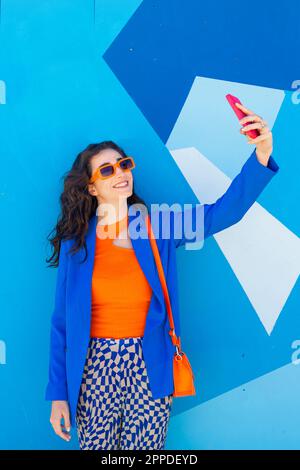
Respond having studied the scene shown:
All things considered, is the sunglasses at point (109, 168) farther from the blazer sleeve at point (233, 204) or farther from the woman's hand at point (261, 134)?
the woman's hand at point (261, 134)

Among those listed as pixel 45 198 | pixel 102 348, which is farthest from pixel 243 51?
pixel 102 348

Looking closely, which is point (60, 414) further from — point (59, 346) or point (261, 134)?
point (261, 134)

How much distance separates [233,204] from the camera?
171 centimetres

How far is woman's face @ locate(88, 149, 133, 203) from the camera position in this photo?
175 cm

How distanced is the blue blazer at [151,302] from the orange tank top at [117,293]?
0.03 metres

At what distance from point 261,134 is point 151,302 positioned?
0.64 m

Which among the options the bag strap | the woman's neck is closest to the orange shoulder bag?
the bag strap

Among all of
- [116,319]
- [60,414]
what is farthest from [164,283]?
[60,414]

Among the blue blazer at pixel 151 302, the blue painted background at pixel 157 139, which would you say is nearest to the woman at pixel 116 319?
the blue blazer at pixel 151 302

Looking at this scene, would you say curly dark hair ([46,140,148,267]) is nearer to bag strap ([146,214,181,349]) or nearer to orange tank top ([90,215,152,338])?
orange tank top ([90,215,152,338])

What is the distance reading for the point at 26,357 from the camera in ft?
6.95

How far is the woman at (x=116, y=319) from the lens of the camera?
1671mm

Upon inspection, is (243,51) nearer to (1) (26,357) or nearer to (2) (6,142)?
(2) (6,142)
